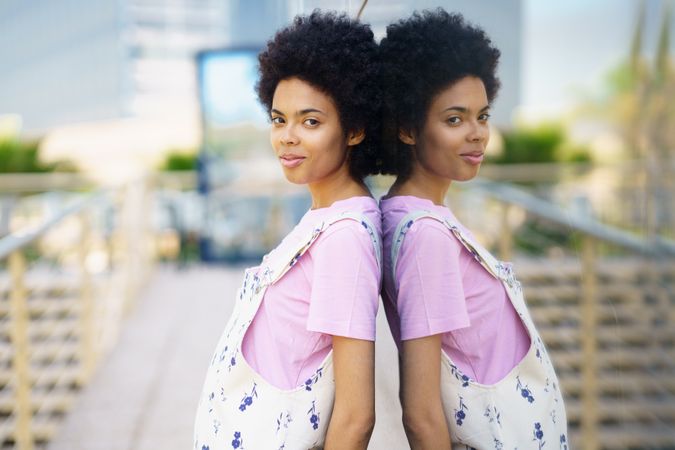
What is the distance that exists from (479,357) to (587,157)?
6.80 m

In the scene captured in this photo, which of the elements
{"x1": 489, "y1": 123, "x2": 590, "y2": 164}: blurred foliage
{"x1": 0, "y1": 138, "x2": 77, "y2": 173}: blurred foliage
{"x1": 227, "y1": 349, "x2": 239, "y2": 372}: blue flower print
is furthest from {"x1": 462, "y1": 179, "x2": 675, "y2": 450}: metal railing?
{"x1": 0, "y1": 138, "x2": 77, "y2": 173}: blurred foliage

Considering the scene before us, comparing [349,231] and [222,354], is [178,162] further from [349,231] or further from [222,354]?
[349,231]

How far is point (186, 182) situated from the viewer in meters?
7.22

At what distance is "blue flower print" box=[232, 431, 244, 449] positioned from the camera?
1026mm

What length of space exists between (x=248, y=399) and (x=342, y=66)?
43cm

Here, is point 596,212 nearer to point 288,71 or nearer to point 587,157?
point 587,157

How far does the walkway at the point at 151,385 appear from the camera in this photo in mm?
2381

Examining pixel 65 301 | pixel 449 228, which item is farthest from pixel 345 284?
pixel 65 301

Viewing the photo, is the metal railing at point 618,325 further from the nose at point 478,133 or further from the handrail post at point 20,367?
the handrail post at point 20,367

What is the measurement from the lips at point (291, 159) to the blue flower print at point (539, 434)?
0.43 m

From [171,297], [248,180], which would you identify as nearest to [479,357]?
[171,297]

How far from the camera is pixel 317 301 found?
0.96 m

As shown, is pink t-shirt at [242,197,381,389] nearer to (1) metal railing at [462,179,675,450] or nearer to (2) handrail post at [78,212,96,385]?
(1) metal railing at [462,179,675,450]

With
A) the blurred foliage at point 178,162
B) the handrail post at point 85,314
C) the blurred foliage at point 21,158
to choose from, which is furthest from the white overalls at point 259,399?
the blurred foliage at point 178,162
